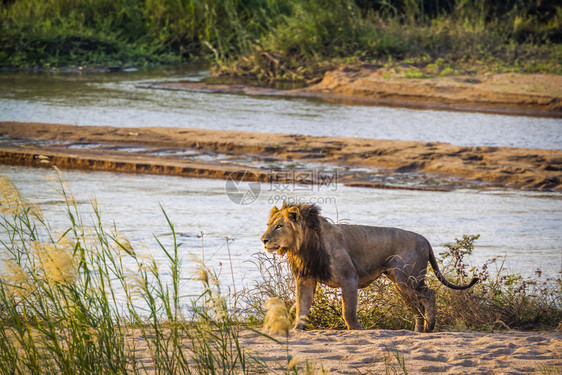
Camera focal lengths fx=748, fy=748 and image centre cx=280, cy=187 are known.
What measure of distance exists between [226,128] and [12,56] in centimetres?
1346

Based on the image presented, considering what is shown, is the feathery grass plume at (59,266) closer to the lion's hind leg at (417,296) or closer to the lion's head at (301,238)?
the lion's head at (301,238)

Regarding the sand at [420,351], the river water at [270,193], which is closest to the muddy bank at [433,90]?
the river water at [270,193]

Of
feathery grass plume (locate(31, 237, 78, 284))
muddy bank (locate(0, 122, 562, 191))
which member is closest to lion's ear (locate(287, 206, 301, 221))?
feathery grass plume (locate(31, 237, 78, 284))

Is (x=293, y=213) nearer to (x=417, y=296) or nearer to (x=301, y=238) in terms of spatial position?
(x=301, y=238)

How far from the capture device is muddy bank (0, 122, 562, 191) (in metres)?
12.8

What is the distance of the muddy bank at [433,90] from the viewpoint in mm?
19328

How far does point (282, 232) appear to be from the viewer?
575cm

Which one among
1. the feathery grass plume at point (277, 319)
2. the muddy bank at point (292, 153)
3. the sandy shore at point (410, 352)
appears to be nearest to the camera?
the feathery grass plume at point (277, 319)

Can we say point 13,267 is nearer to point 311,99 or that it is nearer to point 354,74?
point 311,99

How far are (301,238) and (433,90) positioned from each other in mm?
15775

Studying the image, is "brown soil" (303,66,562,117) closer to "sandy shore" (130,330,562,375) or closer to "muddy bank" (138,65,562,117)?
"muddy bank" (138,65,562,117)

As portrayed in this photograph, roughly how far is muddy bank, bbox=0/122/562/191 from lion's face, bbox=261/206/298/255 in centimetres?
667

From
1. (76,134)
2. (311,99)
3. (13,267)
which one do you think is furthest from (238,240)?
(311,99)

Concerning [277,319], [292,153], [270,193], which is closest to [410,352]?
[277,319]
